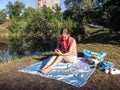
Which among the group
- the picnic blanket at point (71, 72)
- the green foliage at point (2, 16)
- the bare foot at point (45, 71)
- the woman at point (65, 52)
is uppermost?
the woman at point (65, 52)

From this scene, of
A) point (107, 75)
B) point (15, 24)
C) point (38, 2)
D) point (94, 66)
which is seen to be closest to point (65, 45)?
point (94, 66)

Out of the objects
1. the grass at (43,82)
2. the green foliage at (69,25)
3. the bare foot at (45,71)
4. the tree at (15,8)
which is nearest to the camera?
the grass at (43,82)

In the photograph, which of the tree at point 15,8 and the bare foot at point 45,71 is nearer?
the bare foot at point 45,71

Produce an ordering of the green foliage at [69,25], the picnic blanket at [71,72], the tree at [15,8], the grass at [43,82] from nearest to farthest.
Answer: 1. the grass at [43,82]
2. the picnic blanket at [71,72]
3. the green foliage at [69,25]
4. the tree at [15,8]

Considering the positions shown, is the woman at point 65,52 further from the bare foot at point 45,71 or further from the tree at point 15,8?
the tree at point 15,8

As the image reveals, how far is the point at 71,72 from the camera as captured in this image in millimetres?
8617

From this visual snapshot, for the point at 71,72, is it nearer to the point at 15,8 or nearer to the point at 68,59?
the point at 68,59

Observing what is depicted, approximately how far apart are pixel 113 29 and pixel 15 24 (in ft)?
103

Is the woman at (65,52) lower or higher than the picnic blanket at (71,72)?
higher

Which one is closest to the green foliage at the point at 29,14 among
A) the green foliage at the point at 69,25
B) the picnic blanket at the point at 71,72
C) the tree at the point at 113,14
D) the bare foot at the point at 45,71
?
the green foliage at the point at 69,25

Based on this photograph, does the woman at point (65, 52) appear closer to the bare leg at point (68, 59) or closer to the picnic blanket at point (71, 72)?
the bare leg at point (68, 59)

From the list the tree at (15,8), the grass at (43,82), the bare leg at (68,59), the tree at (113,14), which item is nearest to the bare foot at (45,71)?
the grass at (43,82)

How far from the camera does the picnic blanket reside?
7.82m

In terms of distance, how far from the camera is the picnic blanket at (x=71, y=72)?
308 inches
